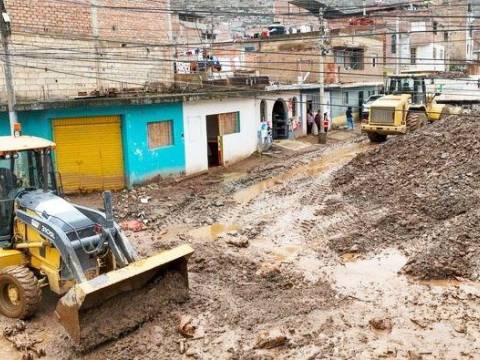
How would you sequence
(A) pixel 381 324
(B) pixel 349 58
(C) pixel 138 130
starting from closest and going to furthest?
(A) pixel 381 324 < (C) pixel 138 130 < (B) pixel 349 58

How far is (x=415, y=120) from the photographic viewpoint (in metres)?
22.0

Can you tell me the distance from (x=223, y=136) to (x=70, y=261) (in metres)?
15.1

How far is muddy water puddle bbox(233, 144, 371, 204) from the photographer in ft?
54.6

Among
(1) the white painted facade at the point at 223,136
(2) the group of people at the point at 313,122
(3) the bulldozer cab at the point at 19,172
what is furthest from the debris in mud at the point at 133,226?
(2) the group of people at the point at 313,122

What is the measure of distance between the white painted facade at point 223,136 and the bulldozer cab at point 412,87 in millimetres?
6164

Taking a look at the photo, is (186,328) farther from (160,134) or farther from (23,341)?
(160,134)

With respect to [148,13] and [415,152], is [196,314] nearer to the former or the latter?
[415,152]

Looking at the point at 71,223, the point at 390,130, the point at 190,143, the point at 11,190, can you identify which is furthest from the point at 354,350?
the point at 390,130

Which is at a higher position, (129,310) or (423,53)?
(423,53)

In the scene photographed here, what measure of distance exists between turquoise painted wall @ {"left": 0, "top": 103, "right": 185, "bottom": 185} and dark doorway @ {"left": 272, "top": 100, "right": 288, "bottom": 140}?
8621 mm

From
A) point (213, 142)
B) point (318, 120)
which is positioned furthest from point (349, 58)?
point (213, 142)

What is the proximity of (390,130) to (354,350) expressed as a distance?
16.2 meters

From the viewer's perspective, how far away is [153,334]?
287 inches

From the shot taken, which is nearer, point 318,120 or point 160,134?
point 160,134
